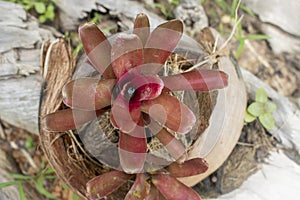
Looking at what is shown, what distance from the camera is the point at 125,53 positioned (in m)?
0.94

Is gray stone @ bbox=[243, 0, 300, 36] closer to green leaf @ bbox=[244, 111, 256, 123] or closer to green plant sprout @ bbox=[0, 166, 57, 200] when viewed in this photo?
green leaf @ bbox=[244, 111, 256, 123]

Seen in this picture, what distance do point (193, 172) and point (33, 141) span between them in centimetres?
79

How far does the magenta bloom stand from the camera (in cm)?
93

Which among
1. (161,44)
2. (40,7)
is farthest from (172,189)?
(40,7)

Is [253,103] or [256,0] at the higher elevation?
[256,0]

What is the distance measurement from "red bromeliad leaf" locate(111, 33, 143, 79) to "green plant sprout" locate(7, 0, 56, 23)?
0.80 metres

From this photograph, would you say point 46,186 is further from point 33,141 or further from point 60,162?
point 60,162

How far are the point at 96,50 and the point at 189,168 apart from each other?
326 millimetres

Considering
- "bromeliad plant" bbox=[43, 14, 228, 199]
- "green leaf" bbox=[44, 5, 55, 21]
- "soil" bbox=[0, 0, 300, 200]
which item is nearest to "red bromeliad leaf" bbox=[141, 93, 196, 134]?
"bromeliad plant" bbox=[43, 14, 228, 199]

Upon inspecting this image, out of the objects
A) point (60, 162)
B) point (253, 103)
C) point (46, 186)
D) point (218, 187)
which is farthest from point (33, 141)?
point (253, 103)

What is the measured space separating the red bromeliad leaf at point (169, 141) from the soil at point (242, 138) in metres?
0.51

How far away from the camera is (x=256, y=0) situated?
1776 mm

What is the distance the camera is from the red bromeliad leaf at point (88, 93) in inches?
37.2

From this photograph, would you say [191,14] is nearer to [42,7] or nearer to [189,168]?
[42,7]
